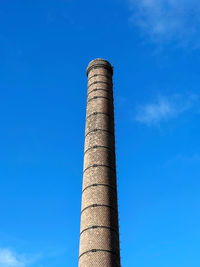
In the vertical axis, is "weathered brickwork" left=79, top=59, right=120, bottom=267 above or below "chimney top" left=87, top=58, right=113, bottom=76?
below

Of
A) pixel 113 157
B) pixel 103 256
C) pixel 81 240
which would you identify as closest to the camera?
pixel 103 256

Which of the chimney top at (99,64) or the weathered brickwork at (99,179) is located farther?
the chimney top at (99,64)

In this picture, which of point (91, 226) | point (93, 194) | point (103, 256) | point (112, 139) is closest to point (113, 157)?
point (112, 139)

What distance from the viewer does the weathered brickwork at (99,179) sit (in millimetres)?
10586

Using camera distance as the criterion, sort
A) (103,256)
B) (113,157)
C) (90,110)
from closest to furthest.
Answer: (103,256), (113,157), (90,110)

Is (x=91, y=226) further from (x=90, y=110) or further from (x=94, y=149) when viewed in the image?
(x=90, y=110)

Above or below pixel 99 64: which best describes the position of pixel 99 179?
below

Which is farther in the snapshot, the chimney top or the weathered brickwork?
the chimney top

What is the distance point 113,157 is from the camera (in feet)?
42.7

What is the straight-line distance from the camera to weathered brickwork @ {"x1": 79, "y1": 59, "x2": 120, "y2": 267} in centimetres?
1059

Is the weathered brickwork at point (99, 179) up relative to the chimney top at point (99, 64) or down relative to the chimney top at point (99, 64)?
down

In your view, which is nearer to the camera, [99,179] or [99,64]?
[99,179]

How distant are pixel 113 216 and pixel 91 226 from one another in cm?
90

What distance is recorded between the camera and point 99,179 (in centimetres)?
1192
